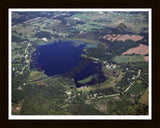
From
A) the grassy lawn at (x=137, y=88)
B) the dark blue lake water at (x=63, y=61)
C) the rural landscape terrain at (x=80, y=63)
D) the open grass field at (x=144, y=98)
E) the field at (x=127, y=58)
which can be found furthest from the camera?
the field at (x=127, y=58)

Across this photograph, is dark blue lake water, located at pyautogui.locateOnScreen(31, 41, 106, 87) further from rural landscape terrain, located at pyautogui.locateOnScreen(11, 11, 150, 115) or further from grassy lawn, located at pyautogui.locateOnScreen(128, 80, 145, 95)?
grassy lawn, located at pyautogui.locateOnScreen(128, 80, 145, 95)

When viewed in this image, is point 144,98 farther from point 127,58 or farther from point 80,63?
point 80,63

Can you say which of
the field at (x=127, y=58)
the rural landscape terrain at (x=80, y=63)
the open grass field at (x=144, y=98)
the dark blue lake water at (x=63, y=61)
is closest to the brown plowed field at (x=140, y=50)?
the rural landscape terrain at (x=80, y=63)

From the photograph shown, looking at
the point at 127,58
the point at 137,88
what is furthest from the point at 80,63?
the point at 137,88

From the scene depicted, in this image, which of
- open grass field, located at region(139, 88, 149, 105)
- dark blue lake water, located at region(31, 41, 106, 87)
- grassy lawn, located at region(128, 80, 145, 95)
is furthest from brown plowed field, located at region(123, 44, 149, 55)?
open grass field, located at region(139, 88, 149, 105)

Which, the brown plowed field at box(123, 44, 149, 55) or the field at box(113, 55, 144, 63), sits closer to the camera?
the brown plowed field at box(123, 44, 149, 55)

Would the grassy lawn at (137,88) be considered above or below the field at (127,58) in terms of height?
below

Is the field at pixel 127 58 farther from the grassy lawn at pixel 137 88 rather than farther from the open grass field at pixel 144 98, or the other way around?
the open grass field at pixel 144 98
